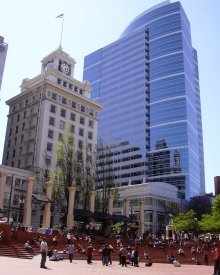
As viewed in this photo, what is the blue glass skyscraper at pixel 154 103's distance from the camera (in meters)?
124

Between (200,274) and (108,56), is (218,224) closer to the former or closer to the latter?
(200,274)

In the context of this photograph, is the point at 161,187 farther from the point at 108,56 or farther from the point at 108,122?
the point at 108,56

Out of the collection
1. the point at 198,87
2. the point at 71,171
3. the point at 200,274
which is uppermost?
the point at 198,87

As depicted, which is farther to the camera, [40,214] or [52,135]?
[52,135]

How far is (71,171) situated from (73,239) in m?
20.6

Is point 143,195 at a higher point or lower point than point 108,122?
lower

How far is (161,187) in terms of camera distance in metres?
94.8

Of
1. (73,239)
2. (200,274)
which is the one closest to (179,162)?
(73,239)

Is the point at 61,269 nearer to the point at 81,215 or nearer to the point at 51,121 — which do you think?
the point at 81,215

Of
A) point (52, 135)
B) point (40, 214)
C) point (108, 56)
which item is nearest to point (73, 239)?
point (40, 214)

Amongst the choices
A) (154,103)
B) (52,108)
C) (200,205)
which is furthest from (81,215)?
(154,103)

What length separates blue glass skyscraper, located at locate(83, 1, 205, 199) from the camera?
406ft

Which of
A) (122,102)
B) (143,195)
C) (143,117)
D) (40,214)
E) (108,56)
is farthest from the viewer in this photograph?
(108,56)

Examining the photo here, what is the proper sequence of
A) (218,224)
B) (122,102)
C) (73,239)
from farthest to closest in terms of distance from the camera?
1. (122,102)
2. (218,224)
3. (73,239)
